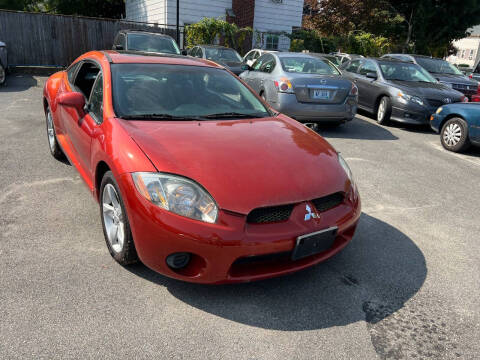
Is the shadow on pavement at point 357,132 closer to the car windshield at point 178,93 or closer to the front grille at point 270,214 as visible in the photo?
the car windshield at point 178,93

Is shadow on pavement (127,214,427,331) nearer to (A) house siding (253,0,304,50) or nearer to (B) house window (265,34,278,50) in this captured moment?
(A) house siding (253,0,304,50)

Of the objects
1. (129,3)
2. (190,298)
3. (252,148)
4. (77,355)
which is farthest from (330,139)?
(129,3)

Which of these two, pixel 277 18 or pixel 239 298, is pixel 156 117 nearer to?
pixel 239 298

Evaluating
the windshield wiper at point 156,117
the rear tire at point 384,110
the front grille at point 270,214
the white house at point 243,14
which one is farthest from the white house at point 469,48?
the front grille at point 270,214

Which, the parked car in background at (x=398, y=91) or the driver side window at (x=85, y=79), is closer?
the driver side window at (x=85, y=79)

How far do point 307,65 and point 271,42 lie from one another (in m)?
14.7

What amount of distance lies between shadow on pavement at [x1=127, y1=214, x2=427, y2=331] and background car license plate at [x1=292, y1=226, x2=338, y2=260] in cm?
35

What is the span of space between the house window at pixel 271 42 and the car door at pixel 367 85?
12.3 meters

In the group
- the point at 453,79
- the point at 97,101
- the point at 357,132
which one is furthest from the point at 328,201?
the point at 453,79

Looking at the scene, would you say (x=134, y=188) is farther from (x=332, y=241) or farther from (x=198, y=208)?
(x=332, y=241)

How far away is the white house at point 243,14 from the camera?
19.4 meters

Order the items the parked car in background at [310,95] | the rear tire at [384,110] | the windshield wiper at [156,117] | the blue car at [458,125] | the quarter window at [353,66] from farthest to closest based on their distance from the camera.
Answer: the quarter window at [353,66], the rear tire at [384,110], the parked car in background at [310,95], the blue car at [458,125], the windshield wiper at [156,117]

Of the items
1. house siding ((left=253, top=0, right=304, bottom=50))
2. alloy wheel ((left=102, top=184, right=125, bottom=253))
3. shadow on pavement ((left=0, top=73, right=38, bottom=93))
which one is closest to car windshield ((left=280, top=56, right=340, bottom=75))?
alloy wheel ((left=102, top=184, right=125, bottom=253))

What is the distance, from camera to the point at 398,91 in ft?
29.1
